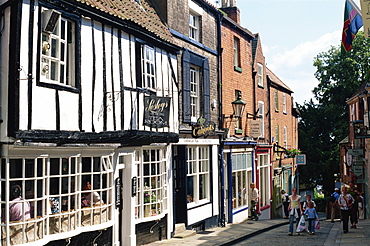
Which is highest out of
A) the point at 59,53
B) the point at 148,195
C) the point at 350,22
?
the point at 350,22

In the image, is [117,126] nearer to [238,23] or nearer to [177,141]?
[177,141]

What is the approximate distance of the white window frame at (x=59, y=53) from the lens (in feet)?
30.3

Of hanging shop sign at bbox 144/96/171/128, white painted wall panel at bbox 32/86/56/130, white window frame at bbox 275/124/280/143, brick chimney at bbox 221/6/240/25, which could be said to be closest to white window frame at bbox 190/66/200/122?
hanging shop sign at bbox 144/96/171/128

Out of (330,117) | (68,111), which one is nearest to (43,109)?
(68,111)

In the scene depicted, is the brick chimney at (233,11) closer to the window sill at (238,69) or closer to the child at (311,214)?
the window sill at (238,69)

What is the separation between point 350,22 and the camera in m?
14.4

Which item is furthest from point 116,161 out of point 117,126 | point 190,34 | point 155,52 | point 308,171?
point 308,171

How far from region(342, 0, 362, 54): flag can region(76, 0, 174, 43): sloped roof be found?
533 cm

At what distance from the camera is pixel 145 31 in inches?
508

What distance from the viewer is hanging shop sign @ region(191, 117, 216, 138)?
16.2 meters

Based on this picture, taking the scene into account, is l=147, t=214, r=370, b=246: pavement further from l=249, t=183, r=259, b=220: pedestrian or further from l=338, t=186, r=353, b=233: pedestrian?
l=249, t=183, r=259, b=220: pedestrian

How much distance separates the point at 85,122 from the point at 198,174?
7.35 m

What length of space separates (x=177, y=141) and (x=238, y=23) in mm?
10341

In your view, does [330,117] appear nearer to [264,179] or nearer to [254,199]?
[264,179]
